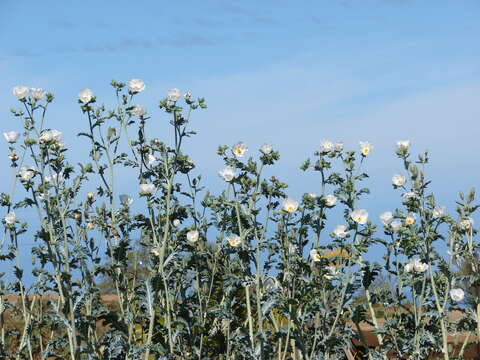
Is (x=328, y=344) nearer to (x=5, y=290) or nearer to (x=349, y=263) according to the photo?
(x=349, y=263)

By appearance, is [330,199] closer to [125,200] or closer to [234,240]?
[234,240]

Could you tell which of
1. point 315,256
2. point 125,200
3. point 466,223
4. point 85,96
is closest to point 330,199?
point 315,256

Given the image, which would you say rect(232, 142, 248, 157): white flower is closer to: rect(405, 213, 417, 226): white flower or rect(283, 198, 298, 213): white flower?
rect(283, 198, 298, 213): white flower

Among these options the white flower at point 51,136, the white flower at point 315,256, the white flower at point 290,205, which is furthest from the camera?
the white flower at point 290,205

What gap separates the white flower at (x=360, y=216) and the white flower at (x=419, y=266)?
52cm

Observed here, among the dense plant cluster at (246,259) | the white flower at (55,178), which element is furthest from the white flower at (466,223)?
the white flower at (55,178)

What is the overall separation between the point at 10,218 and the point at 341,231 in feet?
9.09

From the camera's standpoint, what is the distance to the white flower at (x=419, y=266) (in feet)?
16.8

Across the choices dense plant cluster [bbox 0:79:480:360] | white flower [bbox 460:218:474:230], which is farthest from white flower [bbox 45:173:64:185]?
white flower [bbox 460:218:474:230]

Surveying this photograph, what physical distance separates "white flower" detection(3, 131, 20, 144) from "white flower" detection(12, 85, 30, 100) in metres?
0.36

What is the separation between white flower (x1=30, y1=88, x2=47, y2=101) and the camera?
199 inches

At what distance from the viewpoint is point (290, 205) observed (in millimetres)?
5172

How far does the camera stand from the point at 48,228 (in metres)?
4.91

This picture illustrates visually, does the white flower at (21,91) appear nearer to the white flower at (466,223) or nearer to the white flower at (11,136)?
the white flower at (11,136)
